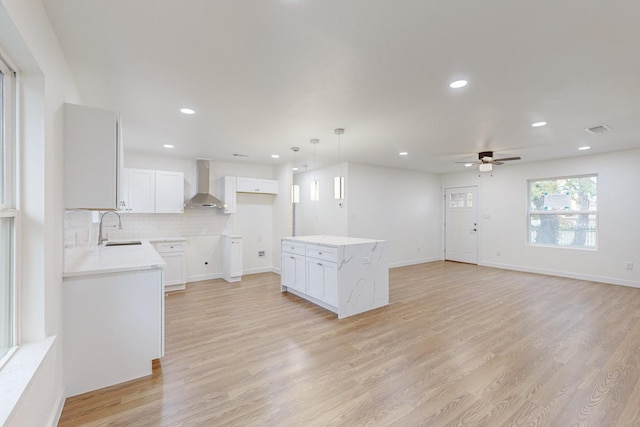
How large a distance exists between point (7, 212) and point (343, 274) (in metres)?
3.04

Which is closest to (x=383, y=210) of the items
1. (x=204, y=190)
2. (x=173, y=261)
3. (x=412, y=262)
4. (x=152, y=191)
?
(x=412, y=262)

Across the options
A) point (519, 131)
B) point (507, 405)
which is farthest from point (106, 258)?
point (519, 131)

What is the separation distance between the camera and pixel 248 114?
3.31m

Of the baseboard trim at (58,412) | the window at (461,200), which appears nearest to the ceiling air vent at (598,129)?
the window at (461,200)

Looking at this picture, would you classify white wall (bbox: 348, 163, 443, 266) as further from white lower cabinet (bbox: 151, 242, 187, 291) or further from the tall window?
the tall window

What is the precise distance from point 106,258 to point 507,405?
11.7 feet

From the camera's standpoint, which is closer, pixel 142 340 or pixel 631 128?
pixel 142 340

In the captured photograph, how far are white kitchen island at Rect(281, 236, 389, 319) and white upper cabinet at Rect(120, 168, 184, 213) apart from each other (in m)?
2.66

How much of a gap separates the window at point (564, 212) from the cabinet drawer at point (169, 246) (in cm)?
735

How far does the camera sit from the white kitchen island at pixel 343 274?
12.1 ft

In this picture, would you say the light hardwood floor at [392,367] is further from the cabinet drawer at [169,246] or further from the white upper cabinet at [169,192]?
the white upper cabinet at [169,192]

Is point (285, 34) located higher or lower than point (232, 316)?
higher

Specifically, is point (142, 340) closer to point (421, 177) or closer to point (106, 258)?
point (106, 258)

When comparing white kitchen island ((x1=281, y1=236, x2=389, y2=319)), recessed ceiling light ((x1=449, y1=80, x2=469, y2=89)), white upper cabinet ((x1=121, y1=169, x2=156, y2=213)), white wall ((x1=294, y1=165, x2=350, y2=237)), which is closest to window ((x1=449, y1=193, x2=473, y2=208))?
white wall ((x1=294, y1=165, x2=350, y2=237))
